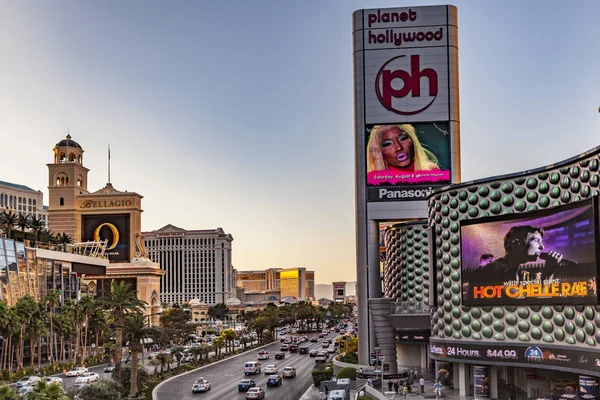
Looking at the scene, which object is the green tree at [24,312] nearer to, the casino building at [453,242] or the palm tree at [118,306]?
the palm tree at [118,306]

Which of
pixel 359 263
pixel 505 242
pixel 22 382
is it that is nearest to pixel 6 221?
pixel 22 382

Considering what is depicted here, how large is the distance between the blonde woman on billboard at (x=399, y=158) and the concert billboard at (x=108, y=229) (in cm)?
8729

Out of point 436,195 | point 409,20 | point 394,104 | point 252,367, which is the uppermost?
point 409,20

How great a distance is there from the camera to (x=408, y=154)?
67.1 m

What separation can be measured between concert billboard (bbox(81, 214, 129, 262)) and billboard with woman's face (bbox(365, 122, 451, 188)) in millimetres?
87315

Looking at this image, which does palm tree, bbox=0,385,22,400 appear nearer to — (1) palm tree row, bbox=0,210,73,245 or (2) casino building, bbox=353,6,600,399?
(2) casino building, bbox=353,6,600,399

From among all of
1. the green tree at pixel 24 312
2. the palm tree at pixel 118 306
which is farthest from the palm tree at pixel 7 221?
the palm tree at pixel 118 306

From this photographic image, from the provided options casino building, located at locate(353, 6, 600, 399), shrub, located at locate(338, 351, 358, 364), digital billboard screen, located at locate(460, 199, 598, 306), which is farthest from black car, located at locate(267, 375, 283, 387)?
digital billboard screen, located at locate(460, 199, 598, 306)

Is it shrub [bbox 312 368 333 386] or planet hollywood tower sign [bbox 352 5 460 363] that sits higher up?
planet hollywood tower sign [bbox 352 5 460 363]

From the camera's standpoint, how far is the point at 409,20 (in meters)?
69.2

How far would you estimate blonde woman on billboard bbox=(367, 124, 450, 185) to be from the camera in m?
66.9

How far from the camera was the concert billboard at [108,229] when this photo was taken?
474ft

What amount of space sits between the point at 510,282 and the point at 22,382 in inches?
1471

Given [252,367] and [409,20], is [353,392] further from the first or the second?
[409,20]
